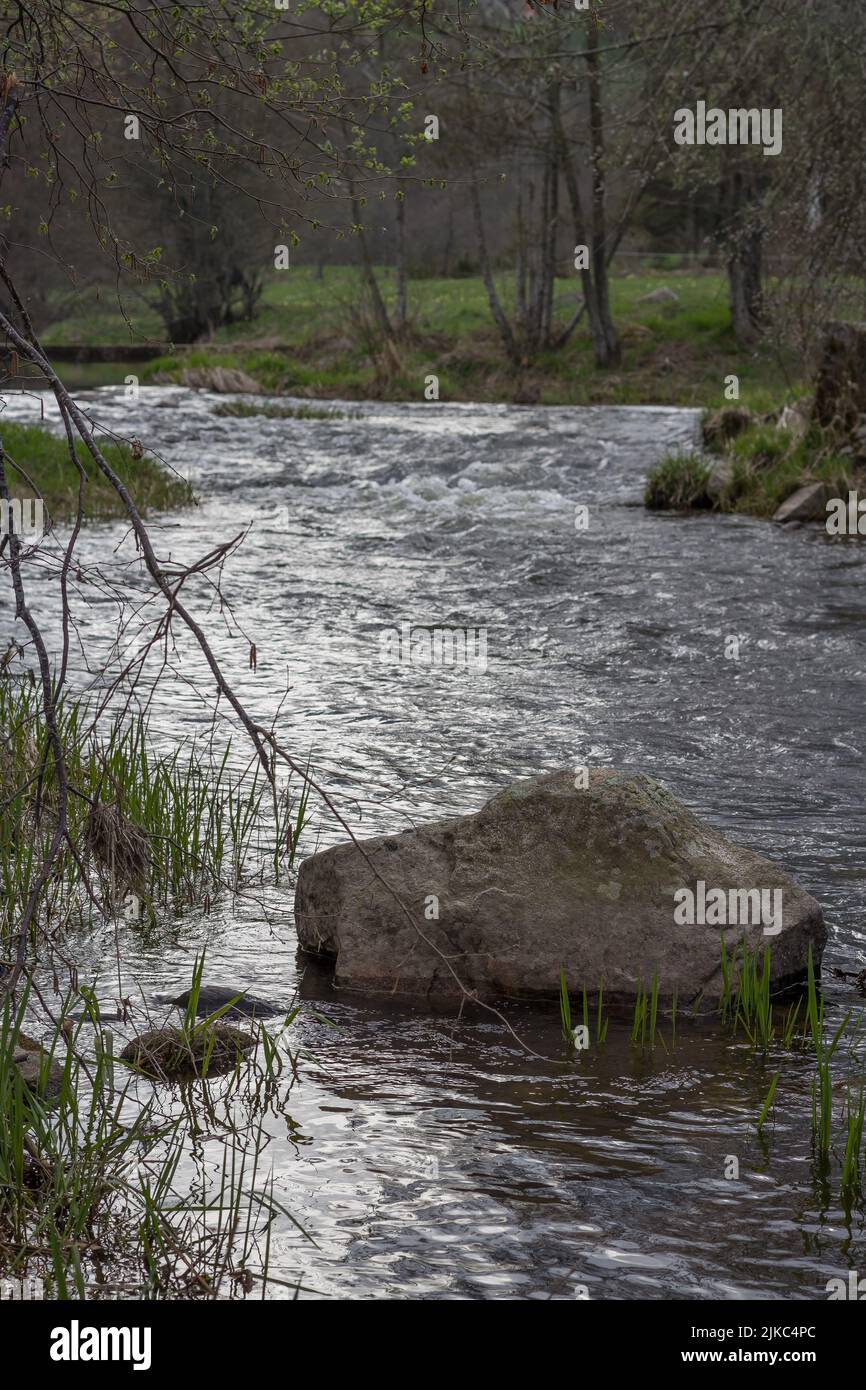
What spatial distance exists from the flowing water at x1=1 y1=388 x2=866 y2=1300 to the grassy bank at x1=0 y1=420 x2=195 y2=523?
479mm

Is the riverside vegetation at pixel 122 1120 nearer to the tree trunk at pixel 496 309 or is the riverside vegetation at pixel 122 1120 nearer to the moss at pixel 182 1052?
the moss at pixel 182 1052

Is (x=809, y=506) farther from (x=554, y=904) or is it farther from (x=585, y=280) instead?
(x=585, y=280)

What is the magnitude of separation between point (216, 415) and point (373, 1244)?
966 inches

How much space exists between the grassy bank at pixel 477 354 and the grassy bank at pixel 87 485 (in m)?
8.34

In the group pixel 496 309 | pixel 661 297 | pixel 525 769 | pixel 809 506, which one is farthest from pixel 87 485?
pixel 661 297

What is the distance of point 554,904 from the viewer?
18.9 feet

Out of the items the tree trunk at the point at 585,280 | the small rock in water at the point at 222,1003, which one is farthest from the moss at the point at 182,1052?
the tree trunk at the point at 585,280

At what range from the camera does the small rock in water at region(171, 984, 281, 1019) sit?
17.5ft

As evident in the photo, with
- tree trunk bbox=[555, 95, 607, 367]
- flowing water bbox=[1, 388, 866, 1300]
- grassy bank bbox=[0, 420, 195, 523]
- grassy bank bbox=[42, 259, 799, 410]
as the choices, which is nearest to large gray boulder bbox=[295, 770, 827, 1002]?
flowing water bbox=[1, 388, 866, 1300]

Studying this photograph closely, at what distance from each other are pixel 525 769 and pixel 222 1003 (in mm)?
3548

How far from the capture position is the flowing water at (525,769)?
403 centimetres

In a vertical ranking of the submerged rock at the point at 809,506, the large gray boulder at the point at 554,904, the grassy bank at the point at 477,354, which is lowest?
the large gray boulder at the point at 554,904

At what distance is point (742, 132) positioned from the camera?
1673 centimetres

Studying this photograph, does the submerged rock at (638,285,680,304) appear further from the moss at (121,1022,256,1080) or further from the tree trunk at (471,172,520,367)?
the moss at (121,1022,256,1080)
